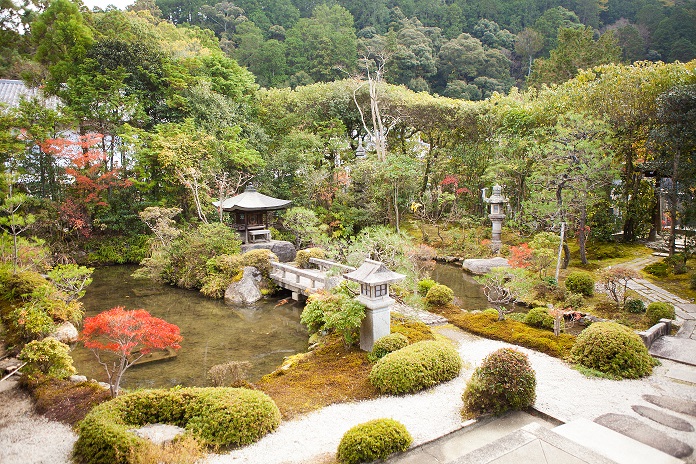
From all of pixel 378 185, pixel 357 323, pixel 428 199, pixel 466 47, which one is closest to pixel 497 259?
pixel 428 199

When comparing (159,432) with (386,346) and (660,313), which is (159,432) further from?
(660,313)

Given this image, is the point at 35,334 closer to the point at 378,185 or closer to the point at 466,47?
the point at 378,185

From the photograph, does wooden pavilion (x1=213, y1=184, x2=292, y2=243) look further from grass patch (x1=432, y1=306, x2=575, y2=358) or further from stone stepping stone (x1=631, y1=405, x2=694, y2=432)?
stone stepping stone (x1=631, y1=405, x2=694, y2=432)

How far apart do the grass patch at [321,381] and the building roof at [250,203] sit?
9166 millimetres

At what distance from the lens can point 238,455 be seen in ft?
Answer: 18.3

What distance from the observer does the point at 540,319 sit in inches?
400

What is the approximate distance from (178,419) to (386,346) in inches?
150

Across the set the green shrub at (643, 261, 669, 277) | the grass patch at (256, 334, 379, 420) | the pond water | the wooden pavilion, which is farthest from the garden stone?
the green shrub at (643, 261, 669, 277)

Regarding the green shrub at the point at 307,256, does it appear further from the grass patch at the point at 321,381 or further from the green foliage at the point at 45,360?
the green foliage at the point at 45,360

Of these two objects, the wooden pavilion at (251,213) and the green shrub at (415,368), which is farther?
the wooden pavilion at (251,213)

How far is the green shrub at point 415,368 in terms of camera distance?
715 centimetres

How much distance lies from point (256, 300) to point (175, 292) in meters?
3.59

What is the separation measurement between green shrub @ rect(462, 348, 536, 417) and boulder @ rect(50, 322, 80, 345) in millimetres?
9883

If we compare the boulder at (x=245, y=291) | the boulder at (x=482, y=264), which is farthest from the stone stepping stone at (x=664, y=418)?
the boulder at (x=245, y=291)
